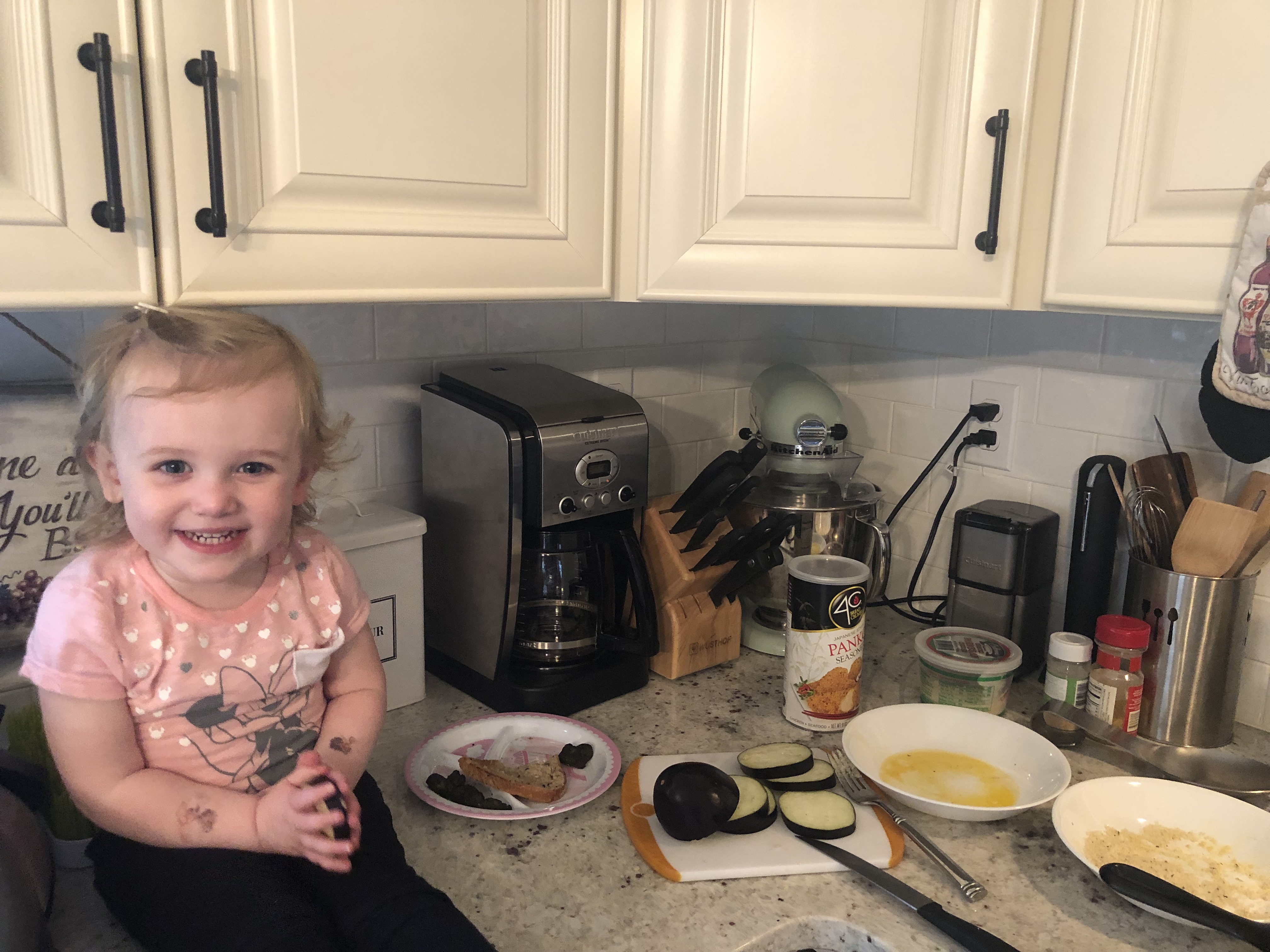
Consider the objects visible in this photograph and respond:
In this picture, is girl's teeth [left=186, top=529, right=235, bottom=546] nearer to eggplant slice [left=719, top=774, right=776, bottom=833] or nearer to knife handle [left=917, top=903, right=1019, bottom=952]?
eggplant slice [left=719, top=774, right=776, bottom=833]

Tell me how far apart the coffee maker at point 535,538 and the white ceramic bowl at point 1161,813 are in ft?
1.62

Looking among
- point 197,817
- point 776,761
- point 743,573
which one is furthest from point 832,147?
point 197,817

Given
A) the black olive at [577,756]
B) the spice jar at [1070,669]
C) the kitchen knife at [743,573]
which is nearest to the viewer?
the black olive at [577,756]

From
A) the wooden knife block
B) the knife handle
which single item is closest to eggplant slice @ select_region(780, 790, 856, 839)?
the knife handle

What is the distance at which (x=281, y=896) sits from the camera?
76 centimetres

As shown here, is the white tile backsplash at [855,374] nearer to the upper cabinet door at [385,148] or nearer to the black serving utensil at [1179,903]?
the upper cabinet door at [385,148]

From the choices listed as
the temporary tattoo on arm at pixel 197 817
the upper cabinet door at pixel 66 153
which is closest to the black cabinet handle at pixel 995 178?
the upper cabinet door at pixel 66 153

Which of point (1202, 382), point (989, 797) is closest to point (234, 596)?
point (989, 797)

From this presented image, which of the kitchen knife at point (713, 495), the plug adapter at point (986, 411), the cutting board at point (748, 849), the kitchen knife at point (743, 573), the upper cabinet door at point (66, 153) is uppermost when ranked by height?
the upper cabinet door at point (66, 153)

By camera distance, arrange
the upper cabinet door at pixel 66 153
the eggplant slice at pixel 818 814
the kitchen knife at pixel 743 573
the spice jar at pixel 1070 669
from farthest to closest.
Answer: the kitchen knife at pixel 743 573 → the spice jar at pixel 1070 669 → the eggplant slice at pixel 818 814 → the upper cabinet door at pixel 66 153

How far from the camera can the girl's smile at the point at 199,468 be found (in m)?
0.75

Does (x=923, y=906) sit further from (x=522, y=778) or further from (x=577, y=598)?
(x=577, y=598)

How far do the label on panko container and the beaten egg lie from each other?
100 mm

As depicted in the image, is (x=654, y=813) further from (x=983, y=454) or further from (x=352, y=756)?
(x=983, y=454)
